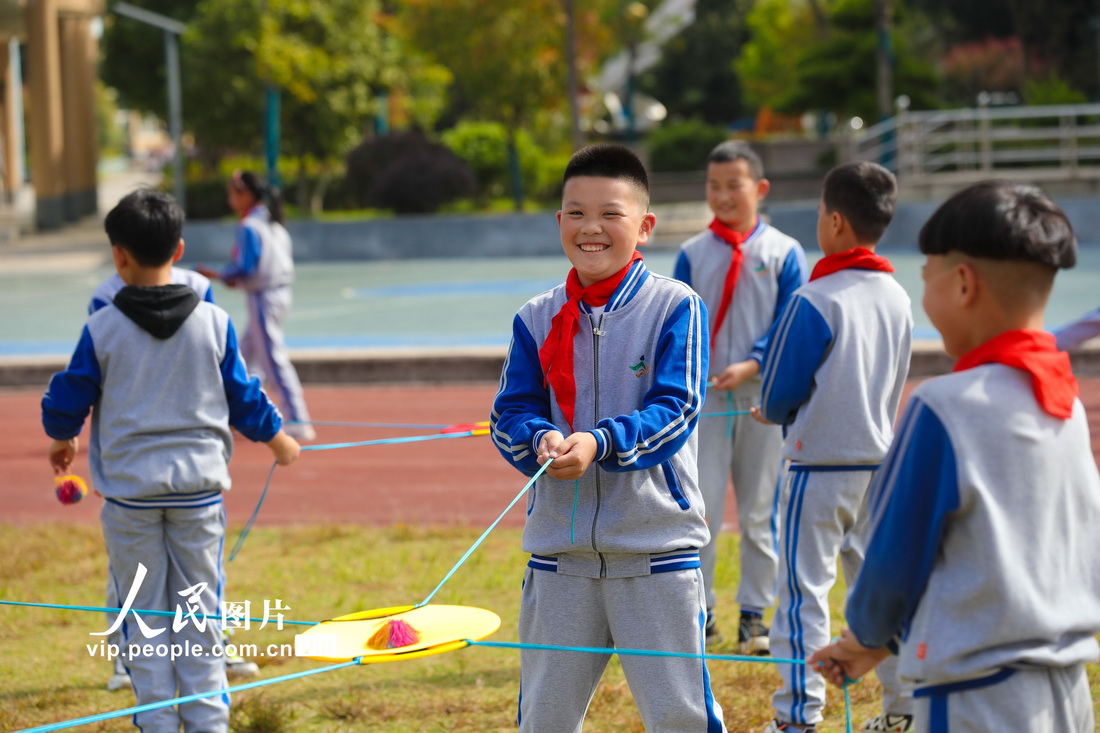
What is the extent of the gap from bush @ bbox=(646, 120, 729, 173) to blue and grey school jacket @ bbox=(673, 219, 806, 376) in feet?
108

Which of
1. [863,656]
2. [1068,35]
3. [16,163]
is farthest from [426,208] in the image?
[863,656]

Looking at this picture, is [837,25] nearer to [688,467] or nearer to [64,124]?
[64,124]

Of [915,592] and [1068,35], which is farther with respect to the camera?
[1068,35]

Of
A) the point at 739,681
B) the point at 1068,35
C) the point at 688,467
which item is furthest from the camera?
the point at 1068,35

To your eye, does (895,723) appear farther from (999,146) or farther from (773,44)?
(773,44)

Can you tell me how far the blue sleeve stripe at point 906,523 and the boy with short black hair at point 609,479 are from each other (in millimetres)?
812

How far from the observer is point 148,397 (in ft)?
14.1

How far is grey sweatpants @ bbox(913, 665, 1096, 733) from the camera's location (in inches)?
95.3

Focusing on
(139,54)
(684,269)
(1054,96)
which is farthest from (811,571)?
(139,54)

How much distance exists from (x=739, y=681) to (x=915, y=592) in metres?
2.62

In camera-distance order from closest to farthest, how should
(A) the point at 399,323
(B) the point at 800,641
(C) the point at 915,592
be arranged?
(C) the point at 915,592, (B) the point at 800,641, (A) the point at 399,323

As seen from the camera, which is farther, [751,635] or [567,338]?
[751,635]

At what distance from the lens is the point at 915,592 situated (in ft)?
8.15

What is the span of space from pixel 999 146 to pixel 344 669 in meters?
22.8
